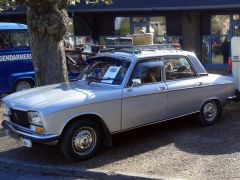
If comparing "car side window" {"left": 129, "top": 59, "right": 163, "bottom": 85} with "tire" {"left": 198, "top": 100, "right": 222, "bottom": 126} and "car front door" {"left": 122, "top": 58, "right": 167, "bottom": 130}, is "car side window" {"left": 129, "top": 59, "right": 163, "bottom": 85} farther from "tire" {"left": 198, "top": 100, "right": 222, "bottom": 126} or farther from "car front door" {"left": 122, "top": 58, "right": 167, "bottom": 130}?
"tire" {"left": 198, "top": 100, "right": 222, "bottom": 126}

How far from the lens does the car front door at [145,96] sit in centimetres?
692

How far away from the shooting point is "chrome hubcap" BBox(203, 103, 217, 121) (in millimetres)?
8180

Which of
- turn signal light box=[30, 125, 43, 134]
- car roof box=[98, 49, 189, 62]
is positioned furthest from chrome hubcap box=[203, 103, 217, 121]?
turn signal light box=[30, 125, 43, 134]

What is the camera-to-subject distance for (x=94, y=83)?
7.23 metres

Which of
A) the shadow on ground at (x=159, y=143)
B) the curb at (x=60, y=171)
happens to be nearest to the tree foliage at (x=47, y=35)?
the shadow on ground at (x=159, y=143)

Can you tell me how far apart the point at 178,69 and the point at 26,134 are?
9.73ft

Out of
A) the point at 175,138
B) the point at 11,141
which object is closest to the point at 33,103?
the point at 11,141

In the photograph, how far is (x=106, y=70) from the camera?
7316 millimetres

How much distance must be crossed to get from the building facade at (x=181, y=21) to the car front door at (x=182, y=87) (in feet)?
33.7

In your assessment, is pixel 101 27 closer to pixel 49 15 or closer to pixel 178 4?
pixel 178 4

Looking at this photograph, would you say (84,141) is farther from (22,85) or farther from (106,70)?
(22,85)

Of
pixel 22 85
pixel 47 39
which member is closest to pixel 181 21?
pixel 22 85

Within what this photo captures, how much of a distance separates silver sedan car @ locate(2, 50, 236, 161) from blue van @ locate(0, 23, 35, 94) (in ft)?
15.4

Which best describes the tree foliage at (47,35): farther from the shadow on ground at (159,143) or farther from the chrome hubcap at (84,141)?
the chrome hubcap at (84,141)
